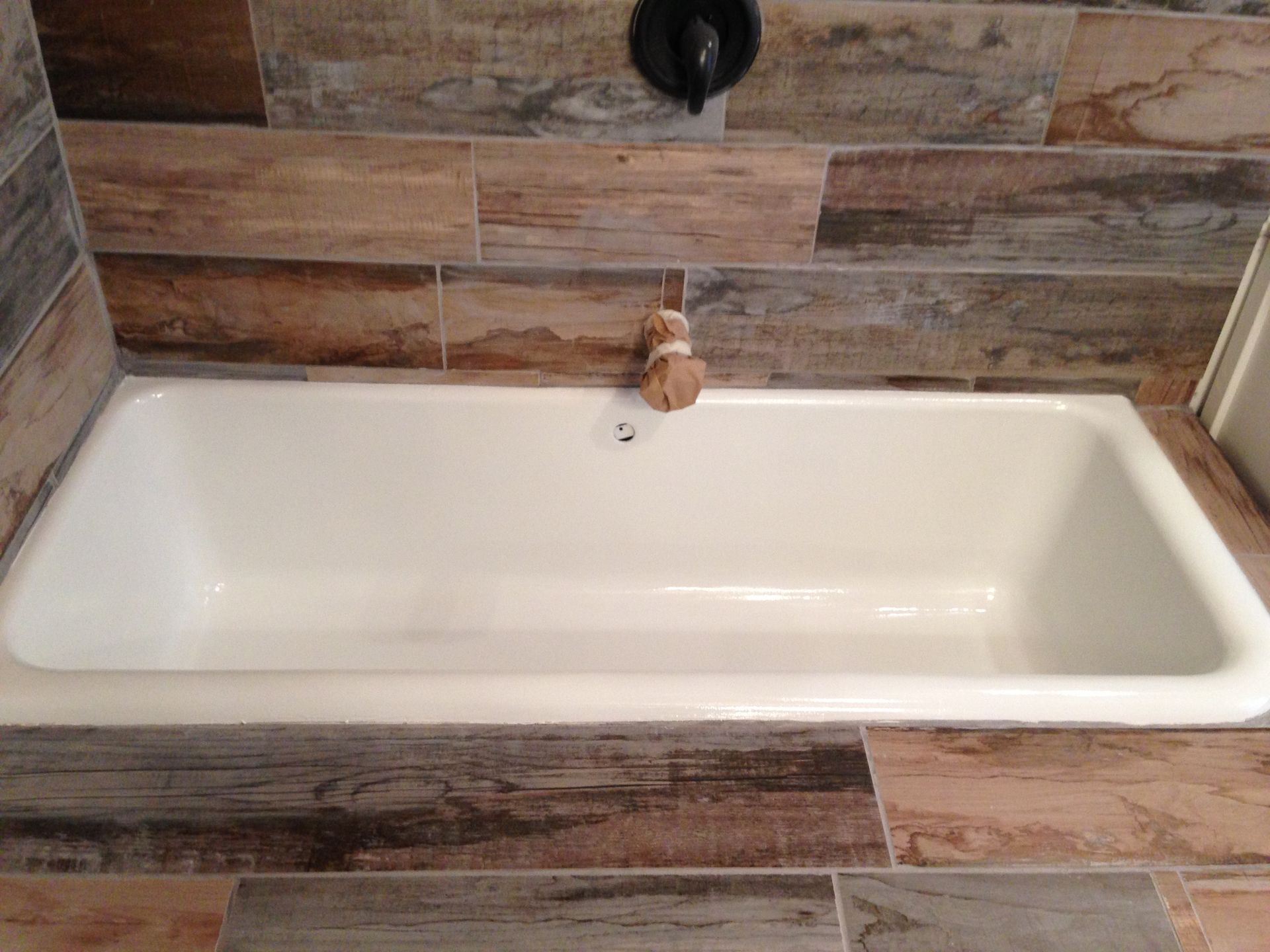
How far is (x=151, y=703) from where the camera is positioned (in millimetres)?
1100

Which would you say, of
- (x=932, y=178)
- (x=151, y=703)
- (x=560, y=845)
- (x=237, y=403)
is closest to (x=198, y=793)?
(x=151, y=703)

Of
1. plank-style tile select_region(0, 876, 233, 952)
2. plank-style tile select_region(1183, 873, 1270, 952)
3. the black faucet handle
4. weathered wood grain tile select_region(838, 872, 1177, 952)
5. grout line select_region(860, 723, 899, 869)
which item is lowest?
plank-style tile select_region(1183, 873, 1270, 952)

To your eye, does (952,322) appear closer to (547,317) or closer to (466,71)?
(547,317)

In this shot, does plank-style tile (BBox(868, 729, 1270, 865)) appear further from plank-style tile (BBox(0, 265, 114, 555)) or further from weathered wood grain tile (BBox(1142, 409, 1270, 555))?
plank-style tile (BBox(0, 265, 114, 555))

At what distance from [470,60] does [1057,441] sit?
106 cm

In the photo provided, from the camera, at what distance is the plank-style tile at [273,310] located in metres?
1.52

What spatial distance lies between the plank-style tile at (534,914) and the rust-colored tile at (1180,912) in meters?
0.33

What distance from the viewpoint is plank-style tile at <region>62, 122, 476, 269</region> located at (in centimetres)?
141

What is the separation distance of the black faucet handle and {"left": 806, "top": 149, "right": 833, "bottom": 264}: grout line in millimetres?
226

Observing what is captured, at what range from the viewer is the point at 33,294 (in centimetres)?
133

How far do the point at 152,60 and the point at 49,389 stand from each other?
1.48ft

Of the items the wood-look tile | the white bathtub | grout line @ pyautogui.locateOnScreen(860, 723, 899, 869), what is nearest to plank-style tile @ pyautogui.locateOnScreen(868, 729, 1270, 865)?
grout line @ pyautogui.locateOnScreen(860, 723, 899, 869)

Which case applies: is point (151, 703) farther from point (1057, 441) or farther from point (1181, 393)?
point (1181, 393)

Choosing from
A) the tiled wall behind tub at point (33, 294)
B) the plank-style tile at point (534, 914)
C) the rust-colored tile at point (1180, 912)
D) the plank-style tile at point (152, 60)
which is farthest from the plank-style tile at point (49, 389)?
the rust-colored tile at point (1180, 912)
